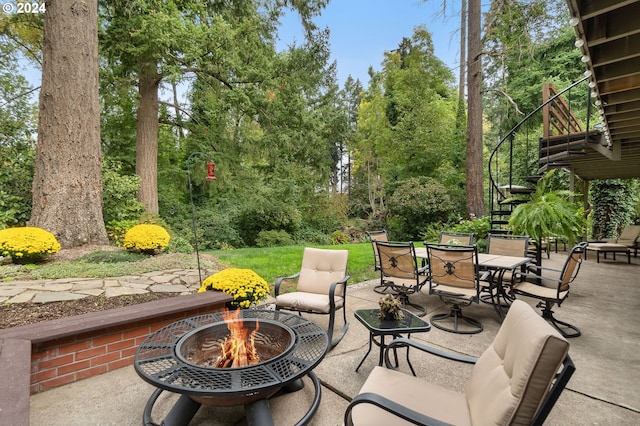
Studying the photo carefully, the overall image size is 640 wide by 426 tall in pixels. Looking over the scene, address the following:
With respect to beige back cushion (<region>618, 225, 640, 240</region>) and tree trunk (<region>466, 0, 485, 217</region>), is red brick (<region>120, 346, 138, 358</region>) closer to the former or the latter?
tree trunk (<region>466, 0, 485, 217</region>)

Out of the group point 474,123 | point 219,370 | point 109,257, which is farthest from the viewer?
point 474,123

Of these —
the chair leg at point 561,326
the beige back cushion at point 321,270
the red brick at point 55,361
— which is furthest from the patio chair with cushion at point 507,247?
the red brick at point 55,361

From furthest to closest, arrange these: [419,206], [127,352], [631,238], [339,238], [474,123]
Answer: [339,238] → [419,206] → [474,123] → [631,238] → [127,352]

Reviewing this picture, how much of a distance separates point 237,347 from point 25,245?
14.5 feet

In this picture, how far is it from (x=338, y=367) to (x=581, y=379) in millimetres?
1910

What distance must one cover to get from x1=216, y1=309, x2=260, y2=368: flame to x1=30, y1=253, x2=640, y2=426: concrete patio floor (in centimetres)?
38

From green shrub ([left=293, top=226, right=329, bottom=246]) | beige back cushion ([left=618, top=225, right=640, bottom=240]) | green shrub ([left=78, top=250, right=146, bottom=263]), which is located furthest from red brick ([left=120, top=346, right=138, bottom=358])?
beige back cushion ([left=618, top=225, right=640, bottom=240])

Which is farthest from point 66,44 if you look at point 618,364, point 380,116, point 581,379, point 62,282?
point 380,116

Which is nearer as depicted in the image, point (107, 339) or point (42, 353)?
point (42, 353)

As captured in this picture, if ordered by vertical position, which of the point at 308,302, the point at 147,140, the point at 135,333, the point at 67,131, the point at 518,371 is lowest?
the point at 135,333

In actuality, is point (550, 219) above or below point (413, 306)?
above

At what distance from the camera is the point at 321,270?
3.64 m

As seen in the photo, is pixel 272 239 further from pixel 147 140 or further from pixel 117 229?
pixel 117 229

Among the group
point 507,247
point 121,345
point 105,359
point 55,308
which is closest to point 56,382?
point 105,359
